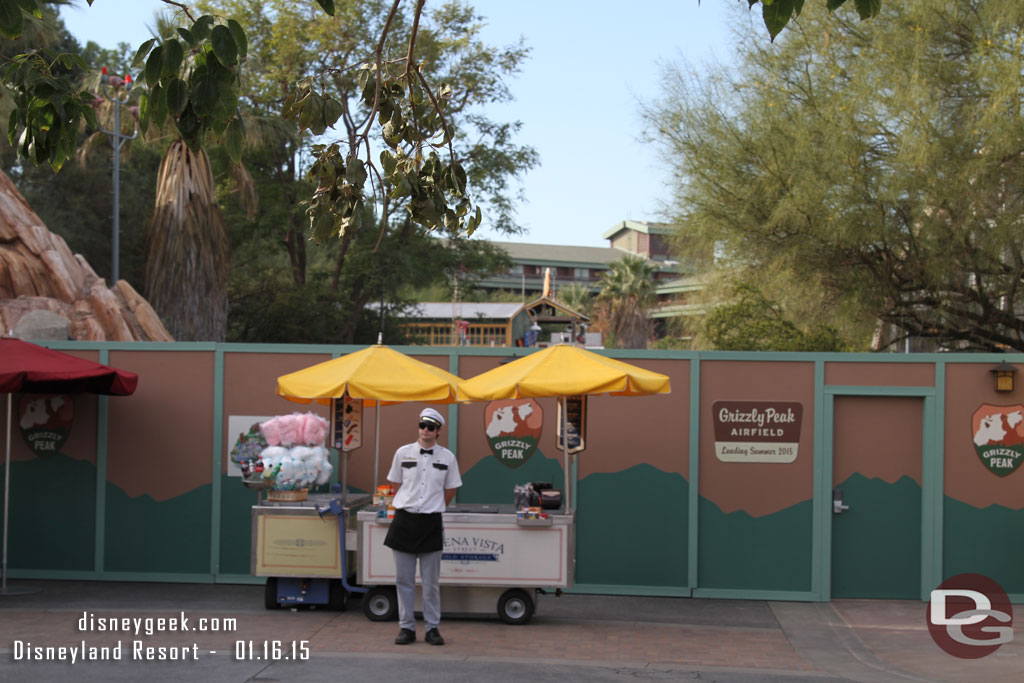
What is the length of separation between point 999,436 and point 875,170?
273 inches

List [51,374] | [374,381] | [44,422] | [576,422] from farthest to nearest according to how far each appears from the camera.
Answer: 1. [44,422]
2. [576,422]
3. [51,374]
4. [374,381]

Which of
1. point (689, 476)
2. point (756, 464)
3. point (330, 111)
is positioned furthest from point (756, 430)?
point (330, 111)

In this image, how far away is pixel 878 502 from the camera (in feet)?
36.9

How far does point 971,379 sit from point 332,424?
6.84m

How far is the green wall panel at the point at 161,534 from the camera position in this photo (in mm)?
11562

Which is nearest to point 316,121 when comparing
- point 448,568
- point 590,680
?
point 590,680

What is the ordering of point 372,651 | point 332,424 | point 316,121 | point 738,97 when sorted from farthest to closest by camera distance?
point 738,97
point 332,424
point 372,651
point 316,121

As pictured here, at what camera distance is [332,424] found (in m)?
10.3

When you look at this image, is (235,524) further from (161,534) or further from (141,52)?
(141,52)

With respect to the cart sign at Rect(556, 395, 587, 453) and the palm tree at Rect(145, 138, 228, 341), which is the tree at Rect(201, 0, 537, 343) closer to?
the palm tree at Rect(145, 138, 228, 341)

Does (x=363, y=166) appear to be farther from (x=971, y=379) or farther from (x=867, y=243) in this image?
(x=867, y=243)

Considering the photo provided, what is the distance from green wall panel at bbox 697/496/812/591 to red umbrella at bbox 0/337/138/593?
6.36 m

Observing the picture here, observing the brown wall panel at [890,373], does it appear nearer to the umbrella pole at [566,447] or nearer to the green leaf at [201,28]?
the umbrella pole at [566,447]

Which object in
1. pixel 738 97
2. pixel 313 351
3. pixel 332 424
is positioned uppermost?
pixel 738 97
